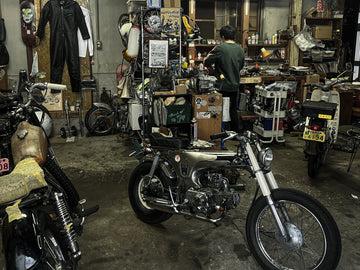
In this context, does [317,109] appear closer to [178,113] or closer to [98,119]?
[178,113]

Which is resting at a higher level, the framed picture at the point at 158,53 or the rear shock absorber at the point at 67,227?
the framed picture at the point at 158,53

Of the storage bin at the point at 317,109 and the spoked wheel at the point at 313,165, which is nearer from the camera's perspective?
the storage bin at the point at 317,109

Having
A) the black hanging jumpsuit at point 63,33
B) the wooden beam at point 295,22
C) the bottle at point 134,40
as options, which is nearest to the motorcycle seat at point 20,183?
the bottle at point 134,40

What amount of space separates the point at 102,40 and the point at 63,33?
776 mm

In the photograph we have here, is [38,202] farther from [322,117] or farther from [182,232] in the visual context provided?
[322,117]

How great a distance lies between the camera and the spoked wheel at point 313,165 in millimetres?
4160

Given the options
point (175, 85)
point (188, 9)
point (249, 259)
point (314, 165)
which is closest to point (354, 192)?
point (314, 165)

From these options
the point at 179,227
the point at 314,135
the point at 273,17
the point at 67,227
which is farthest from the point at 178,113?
the point at 273,17

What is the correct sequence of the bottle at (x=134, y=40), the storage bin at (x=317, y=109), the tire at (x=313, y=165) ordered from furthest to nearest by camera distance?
the bottle at (x=134, y=40) < the tire at (x=313, y=165) < the storage bin at (x=317, y=109)

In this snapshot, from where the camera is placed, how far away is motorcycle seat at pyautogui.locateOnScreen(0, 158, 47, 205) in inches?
59.5

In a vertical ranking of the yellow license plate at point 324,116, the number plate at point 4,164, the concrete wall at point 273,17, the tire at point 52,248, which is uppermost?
the concrete wall at point 273,17

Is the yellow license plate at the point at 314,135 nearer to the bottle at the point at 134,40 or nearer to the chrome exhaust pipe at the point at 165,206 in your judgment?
the chrome exhaust pipe at the point at 165,206

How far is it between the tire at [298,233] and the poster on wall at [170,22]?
3569mm

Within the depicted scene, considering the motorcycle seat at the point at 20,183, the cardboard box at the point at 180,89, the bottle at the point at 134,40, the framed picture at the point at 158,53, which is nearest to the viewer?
the motorcycle seat at the point at 20,183
